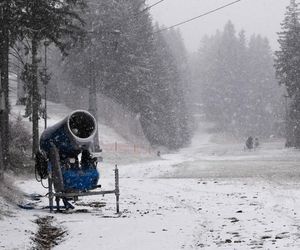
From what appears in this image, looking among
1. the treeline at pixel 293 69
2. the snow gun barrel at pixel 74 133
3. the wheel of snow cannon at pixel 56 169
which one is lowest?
the wheel of snow cannon at pixel 56 169

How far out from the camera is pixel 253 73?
103625 millimetres

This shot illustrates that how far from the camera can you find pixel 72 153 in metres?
13.7

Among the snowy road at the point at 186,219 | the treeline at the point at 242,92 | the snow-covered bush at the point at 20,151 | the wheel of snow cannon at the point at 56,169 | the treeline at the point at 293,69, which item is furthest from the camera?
the treeline at the point at 242,92

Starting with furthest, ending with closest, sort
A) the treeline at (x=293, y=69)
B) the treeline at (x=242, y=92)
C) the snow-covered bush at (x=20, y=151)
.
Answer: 1. the treeline at (x=242, y=92)
2. the treeline at (x=293, y=69)
3. the snow-covered bush at (x=20, y=151)

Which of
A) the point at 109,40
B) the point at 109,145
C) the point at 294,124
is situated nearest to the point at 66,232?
the point at 109,145

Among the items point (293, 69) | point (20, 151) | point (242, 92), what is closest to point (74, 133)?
point (20, 151)

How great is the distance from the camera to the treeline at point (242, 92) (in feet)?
319

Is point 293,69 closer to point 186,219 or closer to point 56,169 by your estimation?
point 56,169

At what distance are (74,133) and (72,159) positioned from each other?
703 mm

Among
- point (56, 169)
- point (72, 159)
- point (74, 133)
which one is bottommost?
point (56, 169)

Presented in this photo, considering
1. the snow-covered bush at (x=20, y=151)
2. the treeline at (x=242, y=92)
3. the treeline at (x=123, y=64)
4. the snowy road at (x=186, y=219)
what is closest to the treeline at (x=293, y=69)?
the treeline at (x=123, y=64)

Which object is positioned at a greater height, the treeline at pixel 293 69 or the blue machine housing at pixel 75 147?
the treeline at pixel 293 69

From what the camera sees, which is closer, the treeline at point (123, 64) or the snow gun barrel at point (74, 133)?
the snow gun barrel at point (74, 133)

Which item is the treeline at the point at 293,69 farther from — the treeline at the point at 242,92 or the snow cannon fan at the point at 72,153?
the treeline at the point at 242,92
